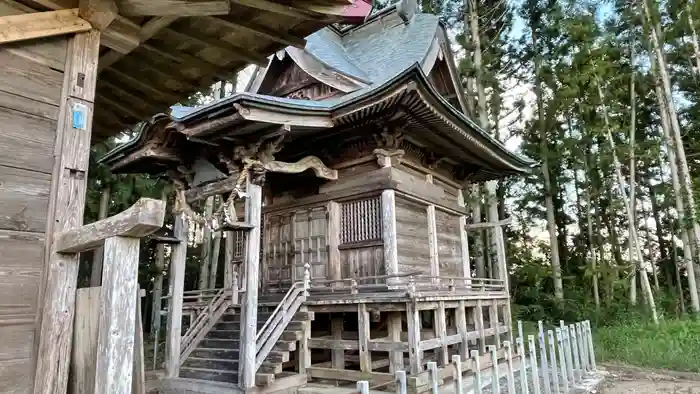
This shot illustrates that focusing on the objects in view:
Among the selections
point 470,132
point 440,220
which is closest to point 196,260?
point 440,220

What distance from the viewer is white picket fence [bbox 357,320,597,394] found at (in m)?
4.81

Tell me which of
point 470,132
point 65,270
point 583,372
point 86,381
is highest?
point 470,132

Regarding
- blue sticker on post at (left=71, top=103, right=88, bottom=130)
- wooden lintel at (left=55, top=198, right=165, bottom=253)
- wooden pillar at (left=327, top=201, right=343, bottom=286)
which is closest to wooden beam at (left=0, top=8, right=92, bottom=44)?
blue sticker on post at (left=71, top=103, right=88, bottom=130)

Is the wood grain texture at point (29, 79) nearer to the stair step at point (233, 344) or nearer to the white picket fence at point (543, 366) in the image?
the white picket fence at point (543, 366)

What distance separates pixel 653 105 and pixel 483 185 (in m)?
9.71

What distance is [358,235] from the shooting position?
869 centimetres

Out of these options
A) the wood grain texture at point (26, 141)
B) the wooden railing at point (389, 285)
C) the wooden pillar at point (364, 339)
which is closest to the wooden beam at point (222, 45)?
the wood grain texture at point (26, 141)

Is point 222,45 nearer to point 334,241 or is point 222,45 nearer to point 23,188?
point 23,188

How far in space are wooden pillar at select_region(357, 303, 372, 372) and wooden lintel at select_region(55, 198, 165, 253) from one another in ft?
19.1

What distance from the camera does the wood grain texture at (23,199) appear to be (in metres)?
1.83

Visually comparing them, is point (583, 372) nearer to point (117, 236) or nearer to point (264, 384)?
point (264, 384)

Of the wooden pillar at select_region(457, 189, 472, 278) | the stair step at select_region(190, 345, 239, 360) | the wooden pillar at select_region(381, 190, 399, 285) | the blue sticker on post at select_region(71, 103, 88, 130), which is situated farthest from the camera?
the wooden pillar at select_region(457, 189, 472, 278)

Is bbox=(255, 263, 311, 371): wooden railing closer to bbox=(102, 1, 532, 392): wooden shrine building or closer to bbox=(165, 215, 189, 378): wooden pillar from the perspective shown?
bbox=(102, 1, 532, 392): wooden shrine building

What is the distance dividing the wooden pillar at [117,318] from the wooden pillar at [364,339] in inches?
230
